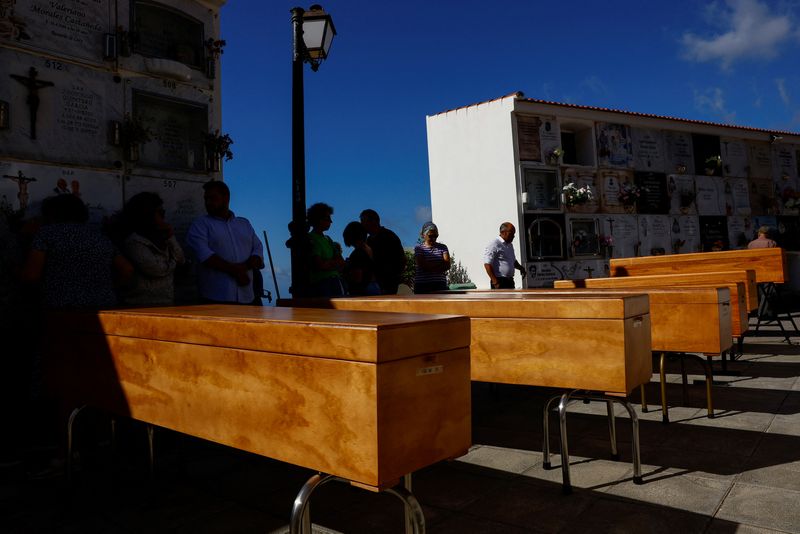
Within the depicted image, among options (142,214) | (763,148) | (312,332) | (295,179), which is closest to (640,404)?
(295,179)

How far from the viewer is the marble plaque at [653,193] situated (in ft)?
51.1

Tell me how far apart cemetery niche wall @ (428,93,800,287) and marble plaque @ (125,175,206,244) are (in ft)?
34.0

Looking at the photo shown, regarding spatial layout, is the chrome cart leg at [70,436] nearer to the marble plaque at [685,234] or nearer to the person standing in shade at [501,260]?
the person standing in shade at [501,260]

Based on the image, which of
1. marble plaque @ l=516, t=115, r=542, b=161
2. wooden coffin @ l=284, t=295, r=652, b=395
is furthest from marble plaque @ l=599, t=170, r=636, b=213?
wooden coffin @ l=284, t=295, r=652, b=395

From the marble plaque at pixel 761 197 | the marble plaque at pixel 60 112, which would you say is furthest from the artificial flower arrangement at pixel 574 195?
the marble plaque at pixel 60 112

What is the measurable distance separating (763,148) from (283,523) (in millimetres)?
20782

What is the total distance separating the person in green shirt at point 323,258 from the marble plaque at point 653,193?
1278cm

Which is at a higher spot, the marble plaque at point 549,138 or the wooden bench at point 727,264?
the marble plaque at point 549,138

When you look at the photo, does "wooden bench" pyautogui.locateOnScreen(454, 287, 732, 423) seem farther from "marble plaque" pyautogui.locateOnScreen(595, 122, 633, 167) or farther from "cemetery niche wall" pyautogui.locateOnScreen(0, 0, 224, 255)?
"marble plaque" pyautogui.locateOnScreen(595, 122, 633, 167)

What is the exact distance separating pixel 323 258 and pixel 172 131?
171 cm

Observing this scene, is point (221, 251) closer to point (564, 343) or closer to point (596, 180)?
point (564, 343)

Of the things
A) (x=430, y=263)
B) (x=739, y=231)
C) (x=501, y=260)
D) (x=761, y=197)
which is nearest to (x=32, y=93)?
(x=430, y=263)

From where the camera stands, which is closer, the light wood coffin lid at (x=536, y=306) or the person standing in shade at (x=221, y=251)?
the light wood coffin lid at (x=536, y=306)

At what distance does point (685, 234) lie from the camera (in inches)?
636
